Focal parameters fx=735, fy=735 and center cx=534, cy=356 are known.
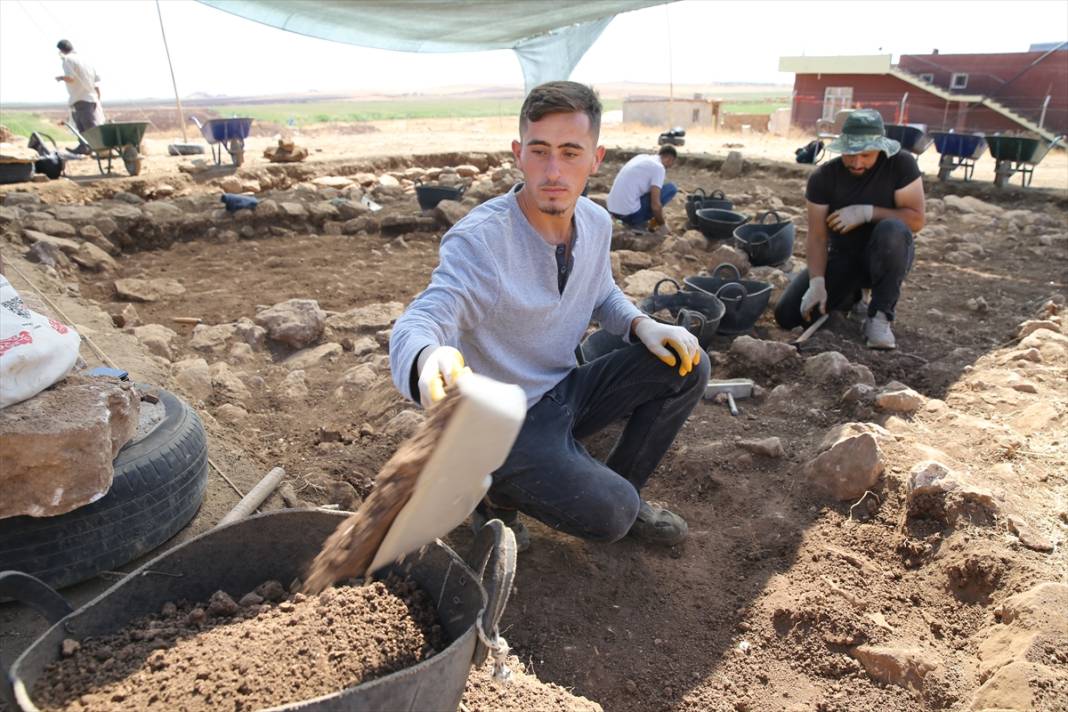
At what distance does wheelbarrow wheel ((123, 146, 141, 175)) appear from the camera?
31.2ft

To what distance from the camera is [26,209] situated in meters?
7.24

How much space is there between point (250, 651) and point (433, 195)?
7144 mm

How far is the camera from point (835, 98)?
92.5ft

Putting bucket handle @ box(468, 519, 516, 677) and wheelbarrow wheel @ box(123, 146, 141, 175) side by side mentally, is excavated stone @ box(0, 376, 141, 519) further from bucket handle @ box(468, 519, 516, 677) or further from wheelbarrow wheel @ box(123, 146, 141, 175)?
wheelbarrow wheel @ box(123, 146, 141, 175)

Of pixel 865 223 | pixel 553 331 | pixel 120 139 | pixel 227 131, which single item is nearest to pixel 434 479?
pixel 553 331

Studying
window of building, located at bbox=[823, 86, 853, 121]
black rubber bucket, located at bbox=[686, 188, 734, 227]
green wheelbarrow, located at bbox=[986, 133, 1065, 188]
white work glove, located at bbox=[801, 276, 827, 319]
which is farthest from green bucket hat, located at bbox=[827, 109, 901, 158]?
window of building, located at bbox=[823, 86, 853, 121]

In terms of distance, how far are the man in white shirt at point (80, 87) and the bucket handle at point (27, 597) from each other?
11082mm

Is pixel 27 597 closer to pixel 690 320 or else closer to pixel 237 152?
pixel 690 320

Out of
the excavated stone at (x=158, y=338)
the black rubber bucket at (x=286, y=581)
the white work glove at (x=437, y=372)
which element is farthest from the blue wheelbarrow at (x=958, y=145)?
the black rubber bucket at (x=286, y=581)

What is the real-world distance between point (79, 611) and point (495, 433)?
98 cm

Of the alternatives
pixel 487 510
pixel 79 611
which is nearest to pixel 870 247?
pixel 487 510

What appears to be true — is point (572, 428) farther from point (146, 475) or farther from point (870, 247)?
point (870, 247)

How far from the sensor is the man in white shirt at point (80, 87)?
10.3 m

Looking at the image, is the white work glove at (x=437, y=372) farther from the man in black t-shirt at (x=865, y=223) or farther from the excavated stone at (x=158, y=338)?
the man in black t-shirt at (x=865, y=223)
